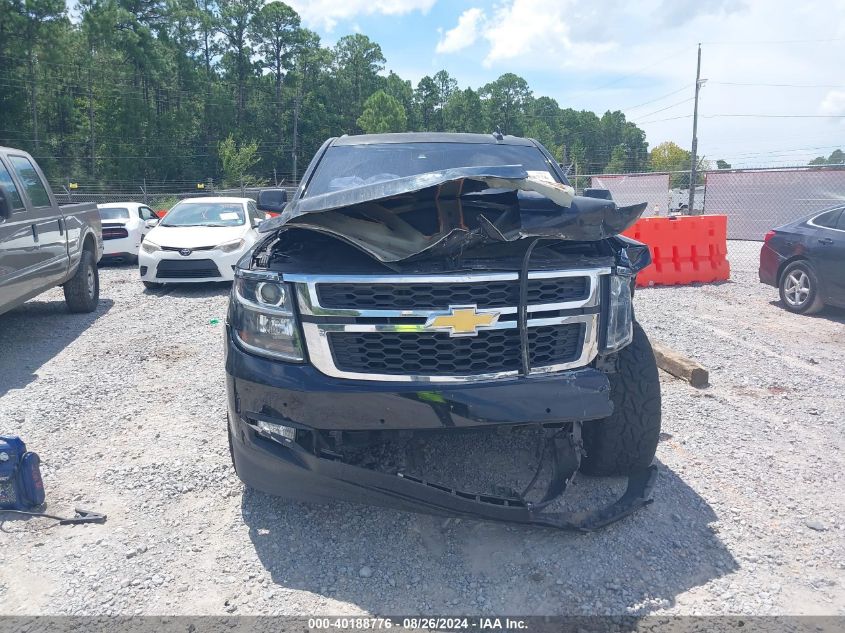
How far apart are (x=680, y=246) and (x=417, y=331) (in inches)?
330

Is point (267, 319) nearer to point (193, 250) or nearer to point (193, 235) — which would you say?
point (193, 250)

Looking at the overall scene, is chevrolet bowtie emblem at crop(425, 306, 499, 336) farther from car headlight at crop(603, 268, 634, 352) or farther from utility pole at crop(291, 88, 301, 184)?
utility pole at crop(291, 88, 301, 184)

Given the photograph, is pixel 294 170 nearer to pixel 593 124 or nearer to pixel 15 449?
pixel 593 124

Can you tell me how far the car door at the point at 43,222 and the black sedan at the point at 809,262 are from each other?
8923 mm

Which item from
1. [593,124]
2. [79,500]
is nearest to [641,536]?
[79,500]

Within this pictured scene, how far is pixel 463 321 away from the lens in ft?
8.99

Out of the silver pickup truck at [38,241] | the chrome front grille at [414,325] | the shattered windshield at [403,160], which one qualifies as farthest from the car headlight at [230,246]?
the chrome front grille at [414,325]

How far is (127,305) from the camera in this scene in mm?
9039

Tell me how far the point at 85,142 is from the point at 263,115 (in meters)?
21.7

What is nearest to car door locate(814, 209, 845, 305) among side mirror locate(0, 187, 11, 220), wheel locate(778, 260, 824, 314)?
wheel locate(778, 260, 824, 314)

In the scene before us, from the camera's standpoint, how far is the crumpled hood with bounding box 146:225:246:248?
9.95m

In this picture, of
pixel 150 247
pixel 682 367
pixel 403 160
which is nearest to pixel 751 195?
pixel 682 367

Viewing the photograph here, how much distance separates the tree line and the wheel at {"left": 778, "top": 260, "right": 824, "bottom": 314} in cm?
4033

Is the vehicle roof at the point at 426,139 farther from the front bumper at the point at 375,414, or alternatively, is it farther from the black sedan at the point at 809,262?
the black sedan at the point at 809,262
